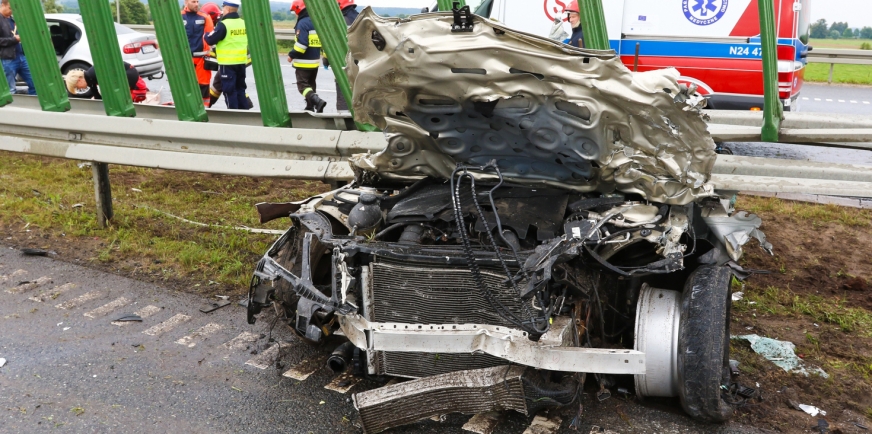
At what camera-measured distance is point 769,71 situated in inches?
177

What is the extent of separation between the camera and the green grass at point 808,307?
4.36 metres

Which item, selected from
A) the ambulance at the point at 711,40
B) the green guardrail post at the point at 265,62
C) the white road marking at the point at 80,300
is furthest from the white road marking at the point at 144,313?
the ambulance at the point at 711,40

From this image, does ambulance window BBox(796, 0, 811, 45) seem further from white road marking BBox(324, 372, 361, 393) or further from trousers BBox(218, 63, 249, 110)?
trousers BBox(218, 63, 249, 110)

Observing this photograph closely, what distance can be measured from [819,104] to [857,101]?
1079mm

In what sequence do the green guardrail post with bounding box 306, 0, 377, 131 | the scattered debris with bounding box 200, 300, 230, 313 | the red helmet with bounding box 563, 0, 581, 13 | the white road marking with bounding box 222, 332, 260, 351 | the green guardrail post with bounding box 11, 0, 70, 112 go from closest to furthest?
the white road marking with bounding box 222, 332, 260, 351
the scattered debris with bounding box 200, 300, 230, 313
the green guardrail post with bounding box 306, 0, 377, 131
the green guardrail post with bounding box 11, 0, 70, 112
the red helmet with bounding box 563, 0, 581, 13

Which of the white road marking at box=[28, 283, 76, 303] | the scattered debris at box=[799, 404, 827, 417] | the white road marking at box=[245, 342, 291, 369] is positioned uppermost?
the white road marking at box=[28, 283, 76, 303]

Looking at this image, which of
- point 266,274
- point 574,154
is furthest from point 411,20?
point 266,274

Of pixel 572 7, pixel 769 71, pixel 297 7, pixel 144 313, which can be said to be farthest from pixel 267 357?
pixel 297 7

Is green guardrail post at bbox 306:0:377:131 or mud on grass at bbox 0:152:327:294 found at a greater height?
green guardrail post at bbox 306:0:377:131

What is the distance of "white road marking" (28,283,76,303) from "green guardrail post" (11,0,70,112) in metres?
2.12

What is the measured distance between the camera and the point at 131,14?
1753 centimetres

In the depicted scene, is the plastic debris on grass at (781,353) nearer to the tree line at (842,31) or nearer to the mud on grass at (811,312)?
the mud on grass at (811,312)

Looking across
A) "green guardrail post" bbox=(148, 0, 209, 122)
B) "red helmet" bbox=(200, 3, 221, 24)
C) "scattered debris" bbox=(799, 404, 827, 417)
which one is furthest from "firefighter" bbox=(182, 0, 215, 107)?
"scattered debris" bbox=(799, 404, 827, 417)

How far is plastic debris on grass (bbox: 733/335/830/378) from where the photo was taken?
3.83 m
